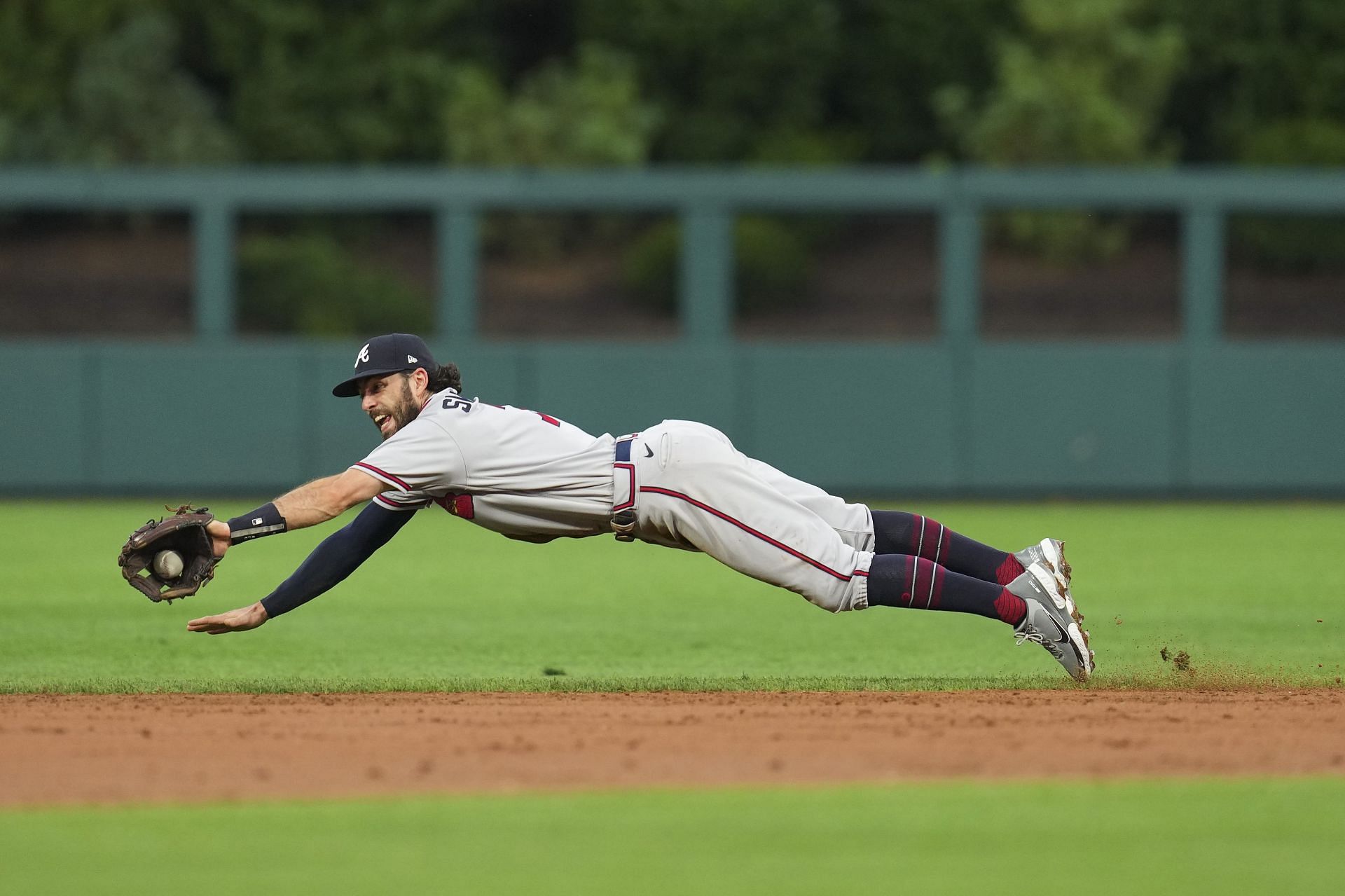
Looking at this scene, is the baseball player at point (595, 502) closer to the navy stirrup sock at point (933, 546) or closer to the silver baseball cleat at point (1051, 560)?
the silver baseball cleat at point (1051, 560)

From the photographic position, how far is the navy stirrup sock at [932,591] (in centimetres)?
652

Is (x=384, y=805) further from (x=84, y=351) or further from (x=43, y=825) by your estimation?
(x=84, y=351)

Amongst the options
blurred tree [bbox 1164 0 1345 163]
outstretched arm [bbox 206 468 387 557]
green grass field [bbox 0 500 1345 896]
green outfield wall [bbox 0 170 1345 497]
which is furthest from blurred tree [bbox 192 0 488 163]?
outstretched arm [bbox 206 468 387 557]

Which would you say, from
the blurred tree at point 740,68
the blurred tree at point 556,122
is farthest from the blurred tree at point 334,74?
the blurred tree at point 740,68

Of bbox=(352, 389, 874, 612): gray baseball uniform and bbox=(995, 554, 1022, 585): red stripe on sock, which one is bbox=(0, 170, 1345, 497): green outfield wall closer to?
bbox=(995, 554, 1022, 585): red stripe on sock

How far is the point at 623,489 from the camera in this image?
6.56 metres

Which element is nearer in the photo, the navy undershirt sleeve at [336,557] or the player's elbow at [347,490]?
the player's elbow at [347,490]

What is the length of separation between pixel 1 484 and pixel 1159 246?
42.3 ft

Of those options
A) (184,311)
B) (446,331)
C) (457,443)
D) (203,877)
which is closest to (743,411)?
(446,331)

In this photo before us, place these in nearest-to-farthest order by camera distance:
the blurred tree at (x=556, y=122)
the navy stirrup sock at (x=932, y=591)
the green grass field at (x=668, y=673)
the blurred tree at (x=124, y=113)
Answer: the green grass field at (x=668, y=673), the navy stirrup sock at (x=932, y=591), the blurred tree at (x=556, y=122), the blurred tree at (x=124, y=113)

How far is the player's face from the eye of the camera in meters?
6.63

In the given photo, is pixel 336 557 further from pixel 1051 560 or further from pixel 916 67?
pixel 916 67

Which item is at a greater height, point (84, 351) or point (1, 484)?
point (84, 351)

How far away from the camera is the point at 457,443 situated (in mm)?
6441
